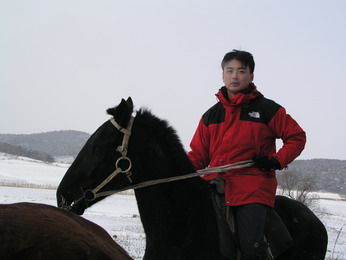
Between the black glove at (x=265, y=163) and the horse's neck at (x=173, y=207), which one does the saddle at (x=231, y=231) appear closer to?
the horse's neck at (x=173, y=207)

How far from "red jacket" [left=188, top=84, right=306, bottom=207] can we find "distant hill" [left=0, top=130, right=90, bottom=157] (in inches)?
4828

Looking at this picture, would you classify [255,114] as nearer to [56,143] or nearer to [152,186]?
[152,186]

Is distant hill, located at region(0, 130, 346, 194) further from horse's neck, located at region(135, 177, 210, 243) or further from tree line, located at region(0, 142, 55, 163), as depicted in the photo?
horse's neck, located at region(135, 177, 210, 243)

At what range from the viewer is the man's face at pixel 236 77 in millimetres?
3572

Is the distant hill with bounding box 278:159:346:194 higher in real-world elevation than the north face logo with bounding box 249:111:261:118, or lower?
lower

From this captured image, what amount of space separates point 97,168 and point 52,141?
13951 cm

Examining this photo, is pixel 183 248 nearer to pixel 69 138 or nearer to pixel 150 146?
pixel 150 146

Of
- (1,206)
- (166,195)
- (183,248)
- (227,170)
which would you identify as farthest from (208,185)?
(1,206)

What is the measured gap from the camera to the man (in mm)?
3041

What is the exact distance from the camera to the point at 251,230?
2.97 meters

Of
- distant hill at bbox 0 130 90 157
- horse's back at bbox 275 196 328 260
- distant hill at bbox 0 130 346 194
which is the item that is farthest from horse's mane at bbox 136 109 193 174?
distant hill at bbox 0 130 90 157

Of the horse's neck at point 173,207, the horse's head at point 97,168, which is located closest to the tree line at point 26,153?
the horse's head at point 97,168

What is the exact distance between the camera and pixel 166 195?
313 cm

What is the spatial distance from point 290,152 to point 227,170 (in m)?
0.60
